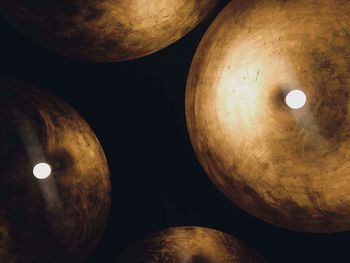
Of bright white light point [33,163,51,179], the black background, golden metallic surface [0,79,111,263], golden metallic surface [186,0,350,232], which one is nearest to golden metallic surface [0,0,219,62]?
golden metallic surface [186,0,350,232]

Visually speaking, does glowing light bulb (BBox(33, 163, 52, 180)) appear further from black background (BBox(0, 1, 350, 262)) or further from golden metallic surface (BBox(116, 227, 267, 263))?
black background (BBox(0, 1, 350, 262))

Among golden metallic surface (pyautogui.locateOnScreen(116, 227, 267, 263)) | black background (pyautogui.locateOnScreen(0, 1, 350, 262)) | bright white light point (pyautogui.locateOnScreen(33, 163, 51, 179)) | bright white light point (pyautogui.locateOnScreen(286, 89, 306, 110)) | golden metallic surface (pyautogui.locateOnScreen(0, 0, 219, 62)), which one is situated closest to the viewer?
bright white light point (pyautogui.locateOnScreen(286, 89, 306, 110))

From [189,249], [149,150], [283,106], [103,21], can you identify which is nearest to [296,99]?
[283,106]

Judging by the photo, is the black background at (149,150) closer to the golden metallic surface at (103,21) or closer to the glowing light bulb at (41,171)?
the golden metallic surface at (103,21)

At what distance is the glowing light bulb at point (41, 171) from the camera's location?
2.99m

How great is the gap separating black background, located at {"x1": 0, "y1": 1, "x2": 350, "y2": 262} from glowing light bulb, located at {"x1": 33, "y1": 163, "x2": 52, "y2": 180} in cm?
258

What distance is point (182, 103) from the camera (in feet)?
18.7

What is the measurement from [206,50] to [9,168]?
5.79ft

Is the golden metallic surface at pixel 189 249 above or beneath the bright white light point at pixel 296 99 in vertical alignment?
beneath

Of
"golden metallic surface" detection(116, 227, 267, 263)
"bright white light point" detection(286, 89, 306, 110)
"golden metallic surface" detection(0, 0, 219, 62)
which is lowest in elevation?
"golden metallic surface" detection(116, 227, 267, 263)

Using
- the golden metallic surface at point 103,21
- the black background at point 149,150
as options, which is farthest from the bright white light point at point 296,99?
the black background at point 149,150

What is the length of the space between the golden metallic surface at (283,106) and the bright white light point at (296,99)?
0.03 m

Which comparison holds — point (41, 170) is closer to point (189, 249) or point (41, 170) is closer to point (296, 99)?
point (189, 249)

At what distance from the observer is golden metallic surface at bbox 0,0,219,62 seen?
2871mm
